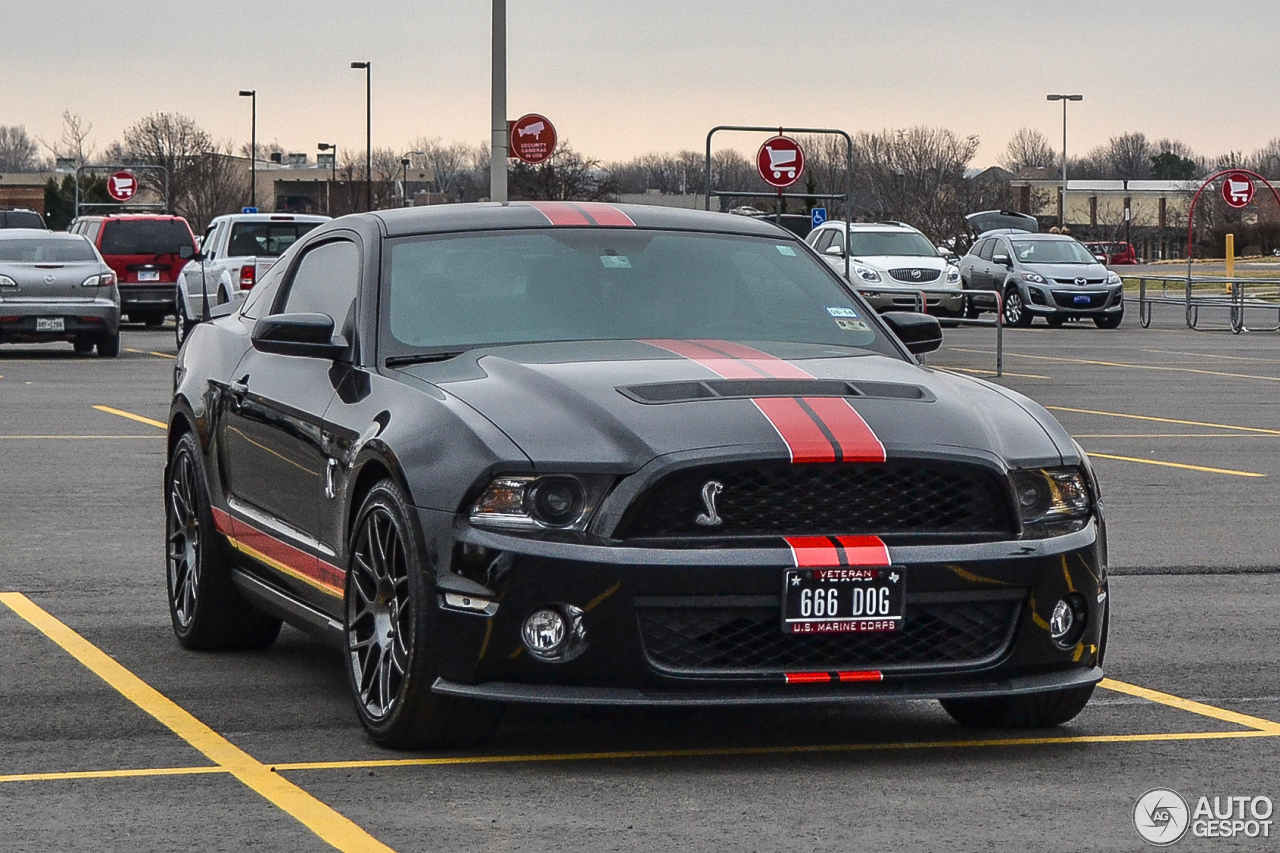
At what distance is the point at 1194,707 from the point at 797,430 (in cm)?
183

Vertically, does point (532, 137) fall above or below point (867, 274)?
above

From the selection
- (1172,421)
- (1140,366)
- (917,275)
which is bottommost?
(1172,421)

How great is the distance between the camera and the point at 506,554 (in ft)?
18.0

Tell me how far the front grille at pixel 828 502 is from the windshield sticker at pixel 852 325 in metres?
1.43

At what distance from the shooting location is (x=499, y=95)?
25203 millimetres

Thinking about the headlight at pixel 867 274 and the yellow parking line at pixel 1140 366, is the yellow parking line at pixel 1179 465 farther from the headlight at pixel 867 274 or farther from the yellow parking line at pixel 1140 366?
the headlight at pixel 867 274

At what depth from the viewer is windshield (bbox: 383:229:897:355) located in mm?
6707

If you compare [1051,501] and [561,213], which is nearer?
[1051,501]

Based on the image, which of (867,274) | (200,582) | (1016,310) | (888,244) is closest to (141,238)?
(867,274)

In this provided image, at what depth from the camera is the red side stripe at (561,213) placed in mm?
7180

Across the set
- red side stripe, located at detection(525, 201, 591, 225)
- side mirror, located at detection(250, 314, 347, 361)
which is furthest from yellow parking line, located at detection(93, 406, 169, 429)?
side mirror, located at detection(250, 314, 347, 361)

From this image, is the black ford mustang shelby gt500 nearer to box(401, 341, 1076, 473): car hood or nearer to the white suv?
box(401, 341, 1076, 473): car hood

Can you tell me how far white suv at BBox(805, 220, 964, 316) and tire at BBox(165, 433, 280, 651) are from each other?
24436mm
